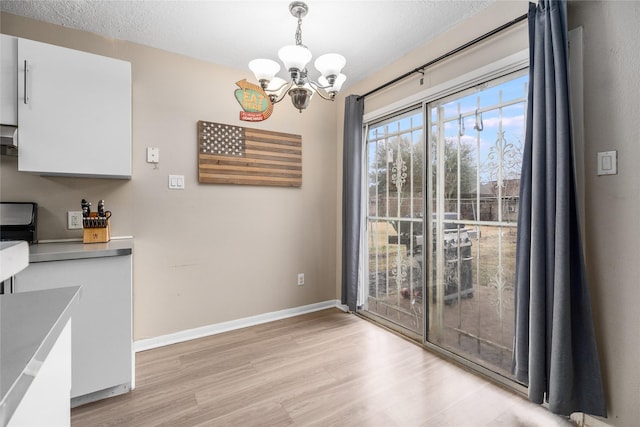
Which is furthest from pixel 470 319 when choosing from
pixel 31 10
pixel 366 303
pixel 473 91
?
pixel 31 10

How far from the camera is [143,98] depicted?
2406 millimetres

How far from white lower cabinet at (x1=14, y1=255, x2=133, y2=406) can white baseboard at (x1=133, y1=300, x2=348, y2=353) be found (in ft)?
2.10

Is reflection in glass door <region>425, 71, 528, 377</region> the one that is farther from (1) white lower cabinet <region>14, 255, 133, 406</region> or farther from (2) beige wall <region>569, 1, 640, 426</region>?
(1) white lower cabinet <region>14, 255, 133, 406</region>

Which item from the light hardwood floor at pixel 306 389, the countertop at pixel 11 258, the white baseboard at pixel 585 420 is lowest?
the light hardwood floor at pixel 306 389

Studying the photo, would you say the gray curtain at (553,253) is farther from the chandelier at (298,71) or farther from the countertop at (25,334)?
the countertop at (25,334)

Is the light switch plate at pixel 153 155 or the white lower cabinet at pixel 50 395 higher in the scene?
the light switch plate at pixel 153 155

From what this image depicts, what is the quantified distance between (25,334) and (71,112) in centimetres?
194

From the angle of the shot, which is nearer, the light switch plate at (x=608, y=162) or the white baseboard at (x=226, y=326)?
the light switch plate at (x=608, y=162)

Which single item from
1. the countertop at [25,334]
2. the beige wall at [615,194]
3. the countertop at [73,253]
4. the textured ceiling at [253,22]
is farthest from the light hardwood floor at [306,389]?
the textured ceiling at [253,22]

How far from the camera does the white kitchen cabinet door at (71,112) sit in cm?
178

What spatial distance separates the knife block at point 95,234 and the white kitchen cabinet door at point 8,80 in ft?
2.43

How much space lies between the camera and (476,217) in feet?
6.95

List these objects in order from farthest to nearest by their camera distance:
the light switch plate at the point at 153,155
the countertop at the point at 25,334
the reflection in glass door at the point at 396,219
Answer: the reflection in glass door at the point at 396,219 < the light switch plate at the point at 153,155 < the countertop at the point at 25,334

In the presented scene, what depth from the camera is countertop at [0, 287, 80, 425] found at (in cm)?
38
